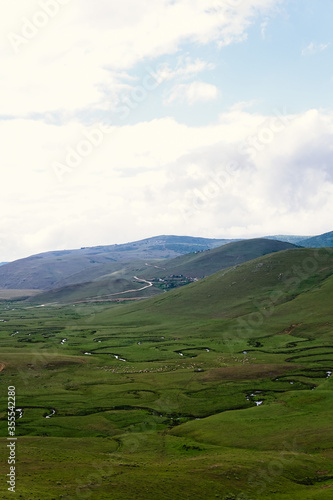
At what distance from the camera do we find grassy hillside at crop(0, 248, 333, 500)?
51.4 m

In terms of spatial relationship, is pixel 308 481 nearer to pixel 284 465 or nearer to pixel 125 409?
pixel 284 465

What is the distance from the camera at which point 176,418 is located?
269 ft

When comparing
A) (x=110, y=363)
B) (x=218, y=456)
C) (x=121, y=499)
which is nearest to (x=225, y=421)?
(x=218, y=456)

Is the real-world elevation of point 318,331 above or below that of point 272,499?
above

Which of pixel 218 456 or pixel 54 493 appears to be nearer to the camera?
pixel 54 493

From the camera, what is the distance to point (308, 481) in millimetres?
53406

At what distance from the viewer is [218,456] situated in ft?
199

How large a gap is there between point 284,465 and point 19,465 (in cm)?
3494

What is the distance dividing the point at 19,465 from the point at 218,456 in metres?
27.3

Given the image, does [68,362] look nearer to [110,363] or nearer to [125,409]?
[110,363]

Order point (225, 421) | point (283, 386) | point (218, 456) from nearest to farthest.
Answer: point (218, 456) → point (225, 421) → point (283, 386)

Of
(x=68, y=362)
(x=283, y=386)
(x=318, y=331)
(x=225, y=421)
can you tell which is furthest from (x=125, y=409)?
(x=318, y=331)

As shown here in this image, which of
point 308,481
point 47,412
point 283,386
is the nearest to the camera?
point 308,481

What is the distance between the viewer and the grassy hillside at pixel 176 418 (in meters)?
51.4
